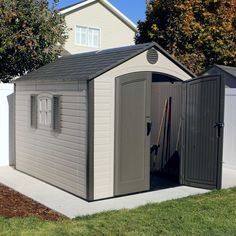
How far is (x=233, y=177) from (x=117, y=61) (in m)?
4.20

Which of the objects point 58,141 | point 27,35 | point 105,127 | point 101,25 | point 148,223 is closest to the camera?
point 148,223

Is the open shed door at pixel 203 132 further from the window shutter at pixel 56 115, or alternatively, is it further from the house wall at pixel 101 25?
the house wall at pixel 101 25

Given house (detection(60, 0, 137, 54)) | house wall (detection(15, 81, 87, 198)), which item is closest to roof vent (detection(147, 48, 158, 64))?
house wall (detection(15, 81, 87, 198))

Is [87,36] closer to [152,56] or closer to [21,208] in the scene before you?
[152,56]

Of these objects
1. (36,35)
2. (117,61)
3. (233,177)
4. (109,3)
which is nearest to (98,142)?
(117,61)

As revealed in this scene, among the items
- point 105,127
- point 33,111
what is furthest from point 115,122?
point 33,111

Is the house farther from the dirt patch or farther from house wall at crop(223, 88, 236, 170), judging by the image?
the dirt patch

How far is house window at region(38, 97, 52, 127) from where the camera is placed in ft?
27.4

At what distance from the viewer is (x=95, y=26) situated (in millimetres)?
27031

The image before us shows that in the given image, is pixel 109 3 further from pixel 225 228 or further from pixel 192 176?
pixel 225 228

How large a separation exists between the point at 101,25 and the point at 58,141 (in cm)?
2035

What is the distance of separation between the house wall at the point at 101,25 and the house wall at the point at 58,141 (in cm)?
1618

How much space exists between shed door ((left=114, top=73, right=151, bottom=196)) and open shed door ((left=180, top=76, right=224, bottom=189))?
0.97m

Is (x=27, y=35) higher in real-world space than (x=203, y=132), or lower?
higher
